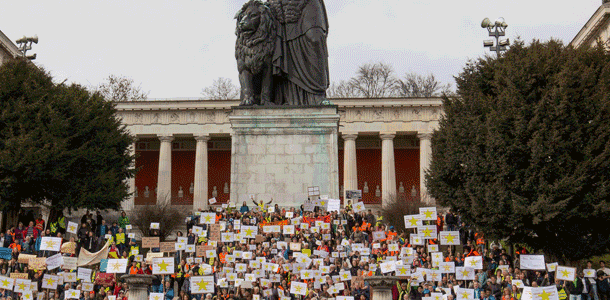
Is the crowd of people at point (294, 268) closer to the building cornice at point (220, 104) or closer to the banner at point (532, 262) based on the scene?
the banner at point (532, 262)

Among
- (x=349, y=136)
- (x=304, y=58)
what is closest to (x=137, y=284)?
(x=304, y=58)

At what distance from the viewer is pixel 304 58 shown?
81.4ft

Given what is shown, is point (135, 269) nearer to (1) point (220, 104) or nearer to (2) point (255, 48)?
(2) point (255, 48)

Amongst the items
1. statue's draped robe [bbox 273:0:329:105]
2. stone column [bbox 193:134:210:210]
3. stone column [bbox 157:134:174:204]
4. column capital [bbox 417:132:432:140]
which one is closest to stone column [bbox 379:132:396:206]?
column capital [bbox 417:132:432:140]

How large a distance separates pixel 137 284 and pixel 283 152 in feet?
31.2

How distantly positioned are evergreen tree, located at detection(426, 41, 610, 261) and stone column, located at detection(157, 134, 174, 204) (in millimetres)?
Answer: 36778

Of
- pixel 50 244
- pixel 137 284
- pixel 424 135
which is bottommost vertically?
pixel 137 284

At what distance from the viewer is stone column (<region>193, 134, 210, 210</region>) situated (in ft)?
194

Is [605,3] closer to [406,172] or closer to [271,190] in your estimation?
[406,172]

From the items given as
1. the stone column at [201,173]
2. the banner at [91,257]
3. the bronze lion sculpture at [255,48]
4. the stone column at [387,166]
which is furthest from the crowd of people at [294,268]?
the stone column at [201,173]

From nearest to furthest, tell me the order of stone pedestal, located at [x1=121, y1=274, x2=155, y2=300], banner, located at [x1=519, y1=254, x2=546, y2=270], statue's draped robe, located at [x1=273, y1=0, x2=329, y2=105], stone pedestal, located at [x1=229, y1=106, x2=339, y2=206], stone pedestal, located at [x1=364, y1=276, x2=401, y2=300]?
1. stone pedestal, located at [x1=364, y1=276, x2=401, y2=300]
2. stone pedestal, located at [x1=121, y1=274, x2=155, y2=300]
3. banner, located at [x1=519, y1=254, x2=546, y2=270]
4. stone pedestal, located at [x1=229, y1=106, x2=339, y2=206]
5. statue's draped robe, located at [x1=273, y1=0, x2=329, y2=105]

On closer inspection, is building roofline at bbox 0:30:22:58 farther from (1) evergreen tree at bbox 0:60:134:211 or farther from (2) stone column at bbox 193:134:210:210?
(1) evergreen tree at bbox 0:60:134:211

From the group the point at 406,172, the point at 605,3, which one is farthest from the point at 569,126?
the point at 406,172

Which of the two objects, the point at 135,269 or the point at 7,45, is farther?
the point at 7,45
